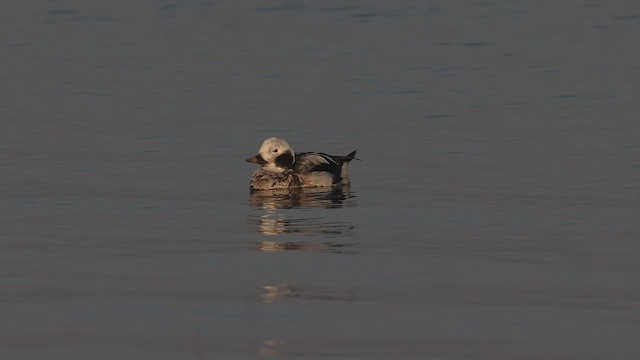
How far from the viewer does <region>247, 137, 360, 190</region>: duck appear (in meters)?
25.4

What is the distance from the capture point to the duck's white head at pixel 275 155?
25.8 m

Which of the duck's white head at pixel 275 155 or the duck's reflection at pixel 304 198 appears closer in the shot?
the duck's reflection at pixel 304 198

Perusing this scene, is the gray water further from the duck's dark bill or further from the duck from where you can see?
the duck

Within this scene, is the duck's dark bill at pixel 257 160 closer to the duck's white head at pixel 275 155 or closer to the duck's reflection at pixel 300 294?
the duck's white head at pixel 275 155

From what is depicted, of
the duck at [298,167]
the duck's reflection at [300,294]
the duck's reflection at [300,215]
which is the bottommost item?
the duck's reflection at [300,294]

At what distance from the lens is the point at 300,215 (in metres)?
22.6

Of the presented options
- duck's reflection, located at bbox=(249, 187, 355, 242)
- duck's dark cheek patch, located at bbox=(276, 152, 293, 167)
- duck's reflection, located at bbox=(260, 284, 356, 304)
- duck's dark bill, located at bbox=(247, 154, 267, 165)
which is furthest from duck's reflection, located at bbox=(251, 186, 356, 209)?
duck's reflection, located at bbox=(260, 284, 356, 304)

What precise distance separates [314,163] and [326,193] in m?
0.98

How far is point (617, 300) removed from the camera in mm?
15375

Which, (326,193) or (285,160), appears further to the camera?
(285,160)

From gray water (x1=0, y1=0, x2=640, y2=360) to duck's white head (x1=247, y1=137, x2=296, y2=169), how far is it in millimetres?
369

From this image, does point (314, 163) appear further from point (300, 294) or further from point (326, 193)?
point (300, 294)

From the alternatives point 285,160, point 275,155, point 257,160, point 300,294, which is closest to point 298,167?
point 285,160

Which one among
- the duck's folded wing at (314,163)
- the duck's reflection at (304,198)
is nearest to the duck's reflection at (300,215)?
the duck's reflection at (304,198)
